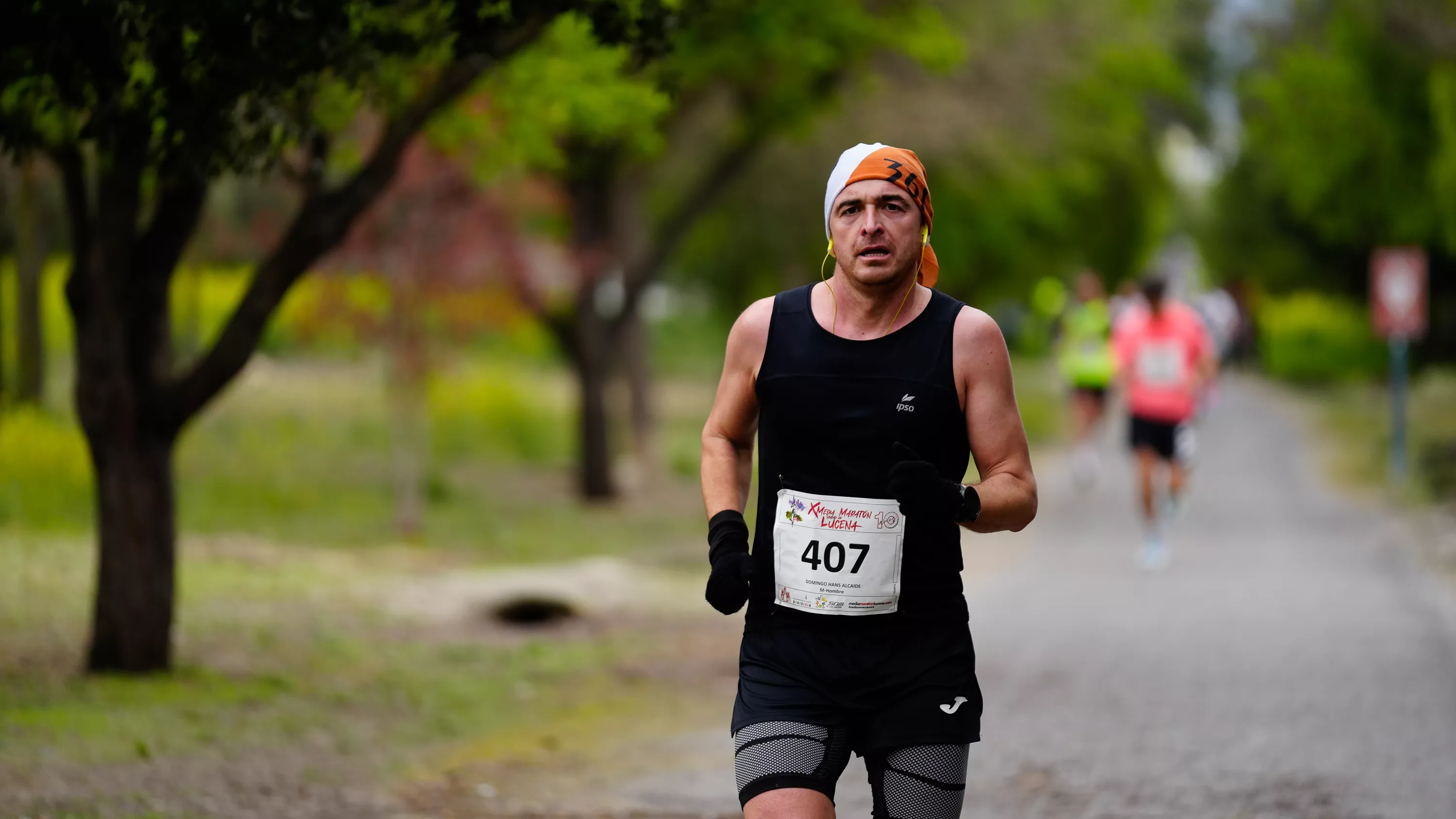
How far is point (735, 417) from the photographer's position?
4332 mm

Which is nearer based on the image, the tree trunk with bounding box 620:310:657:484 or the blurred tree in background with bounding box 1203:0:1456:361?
the blurred tree in background with bounding box 1203:0:1456:361

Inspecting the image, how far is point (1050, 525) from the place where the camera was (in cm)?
1875

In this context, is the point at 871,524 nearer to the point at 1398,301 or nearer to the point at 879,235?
the point at 879,235

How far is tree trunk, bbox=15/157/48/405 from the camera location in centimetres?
1856

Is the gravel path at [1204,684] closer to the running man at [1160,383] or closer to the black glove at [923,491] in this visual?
the running man at [1160,383]

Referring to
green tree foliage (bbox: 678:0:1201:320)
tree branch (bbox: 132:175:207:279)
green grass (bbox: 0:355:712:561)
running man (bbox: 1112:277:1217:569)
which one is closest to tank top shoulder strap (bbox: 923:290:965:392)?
tree branch (bbox: 132:175:207:279)

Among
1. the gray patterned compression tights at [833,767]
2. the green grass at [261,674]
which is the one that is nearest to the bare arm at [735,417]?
the gray patterned compression tights at [833,767]

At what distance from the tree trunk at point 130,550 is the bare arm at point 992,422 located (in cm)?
599

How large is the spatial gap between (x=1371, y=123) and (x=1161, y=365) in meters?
10.3

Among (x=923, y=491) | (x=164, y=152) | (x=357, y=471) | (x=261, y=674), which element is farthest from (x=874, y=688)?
(x=357, y=471)

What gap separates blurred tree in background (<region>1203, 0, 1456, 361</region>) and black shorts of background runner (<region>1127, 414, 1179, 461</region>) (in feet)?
19.5

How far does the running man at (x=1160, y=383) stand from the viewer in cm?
1480

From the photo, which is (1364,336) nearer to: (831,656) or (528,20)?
(528,20)

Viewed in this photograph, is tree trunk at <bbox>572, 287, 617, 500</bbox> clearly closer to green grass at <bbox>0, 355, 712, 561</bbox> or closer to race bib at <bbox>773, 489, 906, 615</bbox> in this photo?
green grass at <bbox>0, 355, 712, 561</bbox>
